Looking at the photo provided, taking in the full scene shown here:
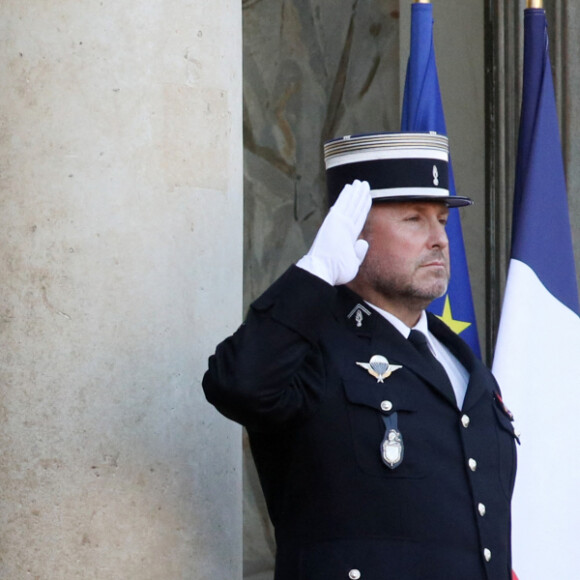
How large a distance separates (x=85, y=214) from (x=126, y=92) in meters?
0.33

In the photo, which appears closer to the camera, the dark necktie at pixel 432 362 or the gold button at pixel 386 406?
the gold button at pixel 386 406

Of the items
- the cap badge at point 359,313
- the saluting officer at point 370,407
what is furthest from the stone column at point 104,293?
the cap badge at point 359,313

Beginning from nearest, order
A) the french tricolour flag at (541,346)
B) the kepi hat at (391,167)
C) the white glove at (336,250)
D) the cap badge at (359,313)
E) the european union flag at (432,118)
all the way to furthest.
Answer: the white glove at (336,250) < the cap badge at (359,313) < the kepi hat at (391,167) < the french tricolour flag at (541,346) < the european union flag at (432,118)

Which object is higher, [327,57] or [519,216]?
[327,57]

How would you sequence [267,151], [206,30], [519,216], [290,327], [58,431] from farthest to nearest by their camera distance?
[267,151], [519,216], [206,30], [58,431], [290,327]

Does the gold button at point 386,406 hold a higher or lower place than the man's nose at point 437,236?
lower

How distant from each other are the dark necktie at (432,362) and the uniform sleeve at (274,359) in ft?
1.30

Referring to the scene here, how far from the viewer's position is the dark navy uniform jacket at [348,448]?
3.14 metres

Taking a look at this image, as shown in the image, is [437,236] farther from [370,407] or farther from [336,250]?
[370,407]

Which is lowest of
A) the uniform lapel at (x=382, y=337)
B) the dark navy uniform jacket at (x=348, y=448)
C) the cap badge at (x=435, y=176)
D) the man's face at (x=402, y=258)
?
the dark navy uniform jacket at (x=348, y=448)

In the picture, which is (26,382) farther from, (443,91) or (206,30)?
(443,91)

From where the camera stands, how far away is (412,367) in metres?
3.46

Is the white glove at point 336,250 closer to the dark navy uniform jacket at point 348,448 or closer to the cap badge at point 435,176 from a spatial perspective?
the dark navy uniform jacket at point 348,448

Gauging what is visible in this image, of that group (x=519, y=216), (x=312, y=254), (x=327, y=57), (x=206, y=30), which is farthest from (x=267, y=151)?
(x=312, y=254)
